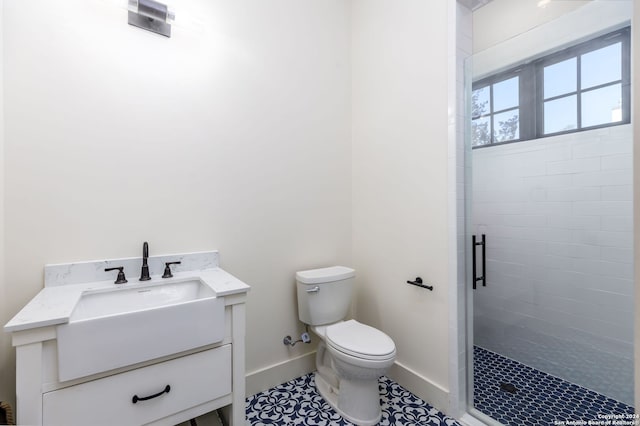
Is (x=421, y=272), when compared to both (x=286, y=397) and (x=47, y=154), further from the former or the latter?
(x=47, y=154)

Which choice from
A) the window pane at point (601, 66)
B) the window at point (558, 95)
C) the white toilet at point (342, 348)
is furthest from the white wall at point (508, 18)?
the white toilet at point (342, 348)

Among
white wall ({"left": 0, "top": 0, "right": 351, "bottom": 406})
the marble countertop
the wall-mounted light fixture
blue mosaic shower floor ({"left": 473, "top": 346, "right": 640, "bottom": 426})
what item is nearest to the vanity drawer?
the marble countertop

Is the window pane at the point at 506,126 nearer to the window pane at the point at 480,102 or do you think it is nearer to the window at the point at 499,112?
the window at the point at 499,112

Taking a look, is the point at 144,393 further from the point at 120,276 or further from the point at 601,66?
the point at 601,66

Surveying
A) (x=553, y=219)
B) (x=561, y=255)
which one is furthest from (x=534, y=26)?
(x=561, y=255)

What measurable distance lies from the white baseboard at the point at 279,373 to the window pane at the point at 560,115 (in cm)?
226

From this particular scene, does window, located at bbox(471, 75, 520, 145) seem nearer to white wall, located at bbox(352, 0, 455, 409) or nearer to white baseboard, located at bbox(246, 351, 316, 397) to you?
white wall, located at bbox(352, 0, 455, 409)

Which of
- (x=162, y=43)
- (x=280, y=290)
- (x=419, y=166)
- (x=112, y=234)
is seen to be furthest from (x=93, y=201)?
(x=419, y=166)

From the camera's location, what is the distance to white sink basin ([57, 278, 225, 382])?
952 mm

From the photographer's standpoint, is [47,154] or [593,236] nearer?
[47,154]

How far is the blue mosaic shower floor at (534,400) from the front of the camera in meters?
1.59

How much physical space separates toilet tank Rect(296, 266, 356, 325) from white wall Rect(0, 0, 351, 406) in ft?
0.42

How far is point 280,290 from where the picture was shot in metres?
1.97

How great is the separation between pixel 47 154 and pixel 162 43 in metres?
0.80
